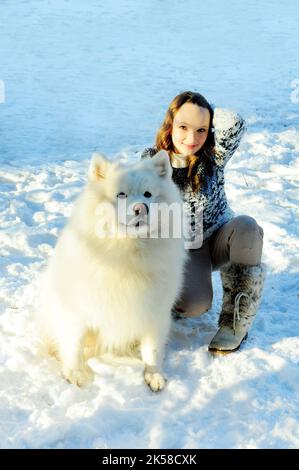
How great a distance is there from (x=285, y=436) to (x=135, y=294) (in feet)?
2.93

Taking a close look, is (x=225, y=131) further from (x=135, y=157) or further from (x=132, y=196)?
(x=135, y=157)

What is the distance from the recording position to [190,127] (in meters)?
2.62

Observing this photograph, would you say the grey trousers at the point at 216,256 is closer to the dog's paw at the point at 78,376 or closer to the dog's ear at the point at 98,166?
the dog's paw at the point at 78,376

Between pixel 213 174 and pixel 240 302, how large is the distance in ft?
2.43

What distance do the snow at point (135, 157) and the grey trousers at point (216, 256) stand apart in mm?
191

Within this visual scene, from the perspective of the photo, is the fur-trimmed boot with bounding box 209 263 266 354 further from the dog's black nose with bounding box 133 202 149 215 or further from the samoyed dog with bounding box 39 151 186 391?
the dog's black nose with bounding box 133 202 149 215

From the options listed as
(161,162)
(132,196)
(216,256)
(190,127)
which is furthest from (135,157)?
(132,196)

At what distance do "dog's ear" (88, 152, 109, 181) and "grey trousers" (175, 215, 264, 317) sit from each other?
0.95 metres

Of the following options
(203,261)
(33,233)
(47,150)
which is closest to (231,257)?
(203,261)

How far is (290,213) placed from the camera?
4.38m

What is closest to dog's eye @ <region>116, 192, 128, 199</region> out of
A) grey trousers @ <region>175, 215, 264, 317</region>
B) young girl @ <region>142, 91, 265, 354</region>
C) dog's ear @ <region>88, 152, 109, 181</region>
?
dog's ear @ <region>88, 152, 109, 181</region>

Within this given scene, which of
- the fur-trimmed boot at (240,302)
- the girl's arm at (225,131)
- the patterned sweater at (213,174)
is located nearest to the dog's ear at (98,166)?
the patterned sweater at (213,174)

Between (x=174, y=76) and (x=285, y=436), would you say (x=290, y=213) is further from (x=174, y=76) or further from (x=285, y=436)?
(x=174, y=76)

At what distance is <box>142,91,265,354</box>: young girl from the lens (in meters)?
2.65
